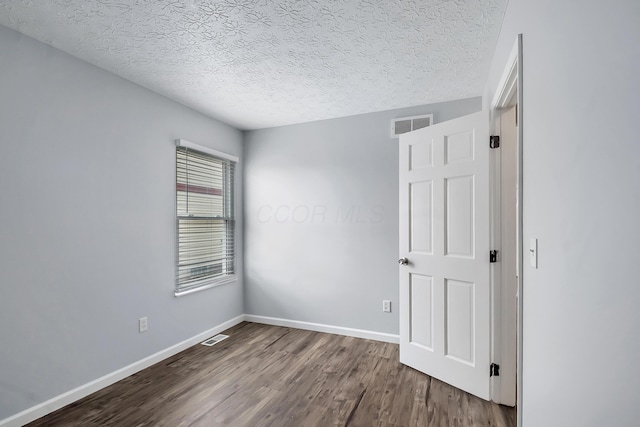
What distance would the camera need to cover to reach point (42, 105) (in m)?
2.06

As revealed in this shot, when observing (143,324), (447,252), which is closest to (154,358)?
(143,324)

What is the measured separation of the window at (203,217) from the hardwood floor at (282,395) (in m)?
0.84

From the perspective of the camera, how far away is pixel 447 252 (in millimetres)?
2412

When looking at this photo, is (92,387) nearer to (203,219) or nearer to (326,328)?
(203,219)

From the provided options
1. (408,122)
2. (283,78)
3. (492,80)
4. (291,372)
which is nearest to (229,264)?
(291,372)

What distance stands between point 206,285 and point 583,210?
3395mm

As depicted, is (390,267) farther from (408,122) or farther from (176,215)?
(176,215)

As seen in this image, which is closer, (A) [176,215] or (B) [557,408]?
(B) [557,408]

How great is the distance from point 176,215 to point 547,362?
10.2 ft

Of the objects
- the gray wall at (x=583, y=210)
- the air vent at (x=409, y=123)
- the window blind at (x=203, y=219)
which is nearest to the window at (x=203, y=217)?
the window blind at (x=203, y=219)

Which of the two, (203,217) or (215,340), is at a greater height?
(203,217)

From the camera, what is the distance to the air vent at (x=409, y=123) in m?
3.15

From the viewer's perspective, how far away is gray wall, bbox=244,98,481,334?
3.32 meters

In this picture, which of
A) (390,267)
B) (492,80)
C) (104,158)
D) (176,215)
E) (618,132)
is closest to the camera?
(618,132)
